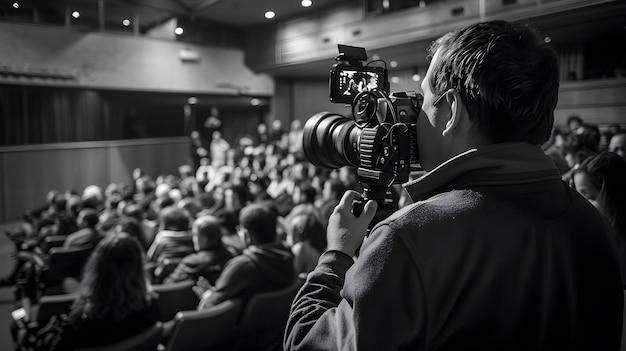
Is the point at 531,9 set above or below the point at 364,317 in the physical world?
above

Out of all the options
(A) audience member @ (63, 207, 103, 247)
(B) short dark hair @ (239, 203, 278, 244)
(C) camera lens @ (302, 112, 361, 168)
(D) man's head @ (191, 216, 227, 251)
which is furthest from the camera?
(A) audience member @ (63, 207, 103, 247)

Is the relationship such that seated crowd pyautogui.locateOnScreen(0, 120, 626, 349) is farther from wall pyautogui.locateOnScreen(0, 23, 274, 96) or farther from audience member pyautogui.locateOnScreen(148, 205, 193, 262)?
wall pyautogui.locateOnScreen(0, 23, 274, 96)

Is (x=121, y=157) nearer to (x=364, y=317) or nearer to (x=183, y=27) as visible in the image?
(x=183, y=27)

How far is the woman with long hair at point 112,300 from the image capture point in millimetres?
2039

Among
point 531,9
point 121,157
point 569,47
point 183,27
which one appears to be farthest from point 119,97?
point 569,47

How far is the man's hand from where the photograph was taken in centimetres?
97

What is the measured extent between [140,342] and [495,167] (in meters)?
1.77

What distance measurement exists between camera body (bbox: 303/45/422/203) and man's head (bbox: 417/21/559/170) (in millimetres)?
128

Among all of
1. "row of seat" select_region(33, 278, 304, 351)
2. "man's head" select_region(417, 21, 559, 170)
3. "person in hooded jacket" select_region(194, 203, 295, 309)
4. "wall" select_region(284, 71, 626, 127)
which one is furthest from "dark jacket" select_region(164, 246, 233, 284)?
"wall" select_region(284, 71, 626, 127)

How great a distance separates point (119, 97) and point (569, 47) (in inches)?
359

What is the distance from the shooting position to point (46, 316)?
2656mm

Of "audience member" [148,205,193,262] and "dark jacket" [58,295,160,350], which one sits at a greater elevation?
"audience member" [148,205,193,262]

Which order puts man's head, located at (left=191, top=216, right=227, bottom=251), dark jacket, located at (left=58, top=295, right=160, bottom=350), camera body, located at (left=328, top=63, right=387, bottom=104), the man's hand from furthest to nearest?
1. man's head, located at (left=191, top=216, right=227, bottom=251)
2. dark jacket, located at (left=58, top=295, right=160, bottom=350)
3. camera body, located at (left=328, top=63, right=387, bottom=104)
4. the man's hand

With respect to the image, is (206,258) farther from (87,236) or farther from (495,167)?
(495,167)
